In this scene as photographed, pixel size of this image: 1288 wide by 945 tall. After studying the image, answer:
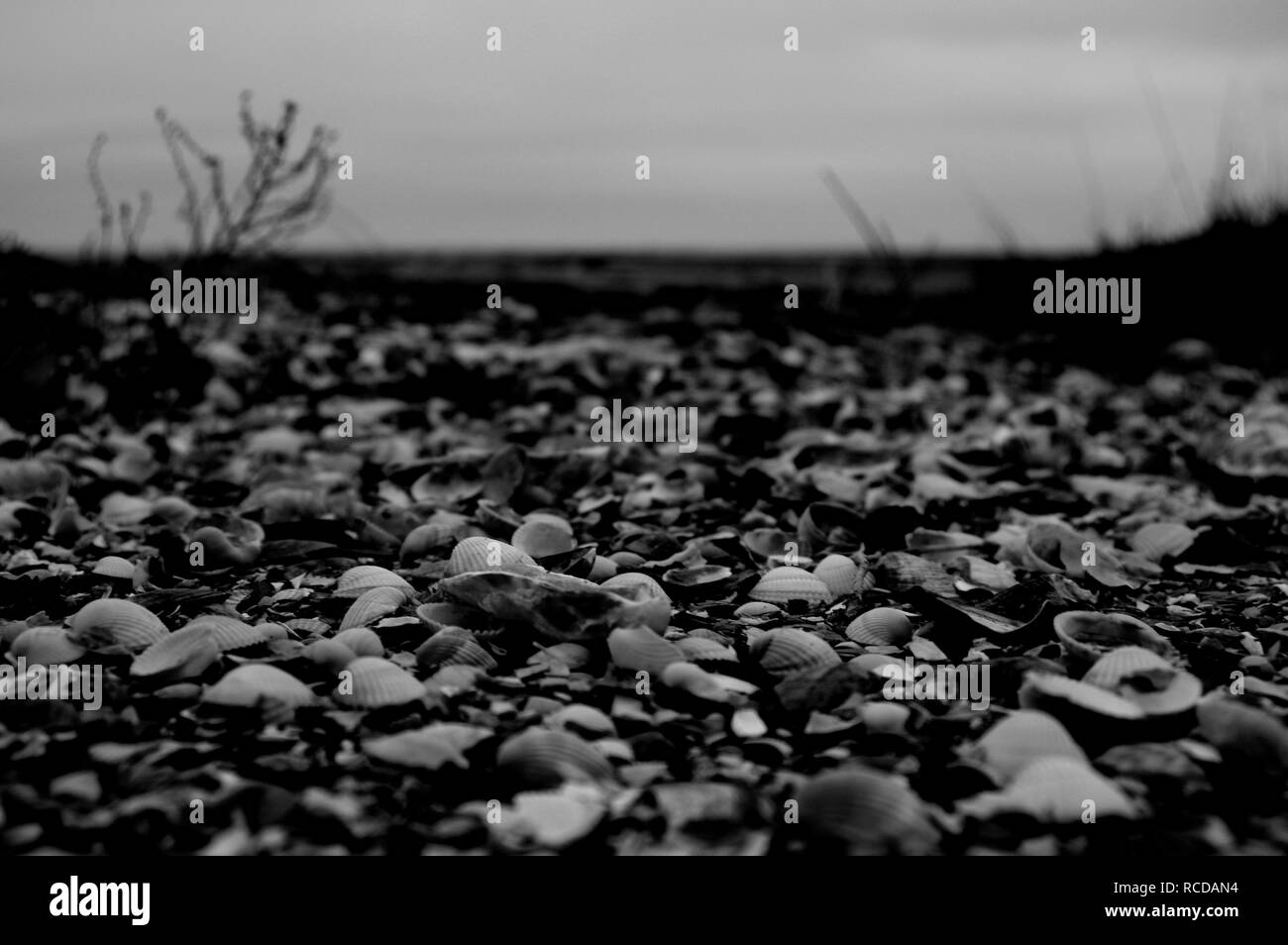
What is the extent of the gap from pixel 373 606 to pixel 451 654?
0.33 metres

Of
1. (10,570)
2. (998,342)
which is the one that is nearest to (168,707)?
(10,570)

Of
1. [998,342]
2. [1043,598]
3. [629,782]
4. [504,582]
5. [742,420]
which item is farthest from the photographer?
[998,342]

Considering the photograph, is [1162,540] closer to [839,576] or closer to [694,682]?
[839,576]

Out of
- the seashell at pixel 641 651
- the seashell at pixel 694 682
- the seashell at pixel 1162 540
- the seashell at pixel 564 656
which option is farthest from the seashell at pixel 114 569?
the seashell at pixel 1162 540

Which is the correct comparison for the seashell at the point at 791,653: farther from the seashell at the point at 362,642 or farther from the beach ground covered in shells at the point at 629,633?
the seashell at the point at 362,642

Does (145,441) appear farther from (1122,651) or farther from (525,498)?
(1122,651)

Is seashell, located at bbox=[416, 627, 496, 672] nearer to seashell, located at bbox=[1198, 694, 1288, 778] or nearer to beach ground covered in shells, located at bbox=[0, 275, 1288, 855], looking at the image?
beach ground covered in shells, located at bbox=[0, 275, 1288, 855]

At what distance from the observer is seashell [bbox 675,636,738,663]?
2.08m

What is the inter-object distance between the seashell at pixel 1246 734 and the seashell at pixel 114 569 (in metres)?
2.32

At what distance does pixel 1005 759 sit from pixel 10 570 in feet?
7.72

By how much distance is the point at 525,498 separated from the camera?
3.44 metres

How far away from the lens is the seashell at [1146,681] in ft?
5.90

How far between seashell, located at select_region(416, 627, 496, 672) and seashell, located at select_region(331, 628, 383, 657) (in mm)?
77
